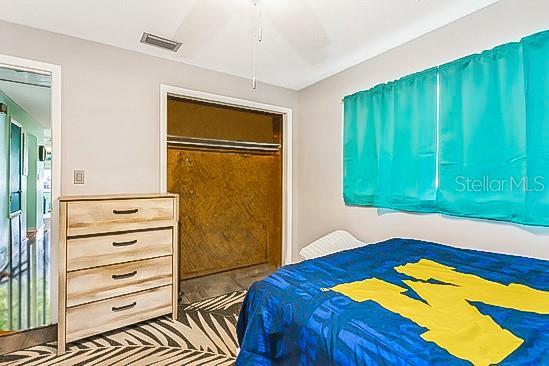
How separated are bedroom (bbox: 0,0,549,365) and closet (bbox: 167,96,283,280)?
0.57 meters

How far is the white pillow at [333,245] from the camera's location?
8.43ft

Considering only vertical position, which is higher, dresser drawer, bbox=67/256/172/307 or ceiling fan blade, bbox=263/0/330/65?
ceiling fan blade, bbox=263/0/330/65

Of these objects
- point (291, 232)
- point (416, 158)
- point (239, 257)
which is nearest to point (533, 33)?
point (416, 158)

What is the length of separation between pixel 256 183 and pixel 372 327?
3.05m

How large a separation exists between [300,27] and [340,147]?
121cm

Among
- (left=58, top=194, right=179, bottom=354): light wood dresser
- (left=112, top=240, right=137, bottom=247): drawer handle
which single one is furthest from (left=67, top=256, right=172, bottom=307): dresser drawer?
(left=112, top=240, right=137, bottom=247): drawer handle

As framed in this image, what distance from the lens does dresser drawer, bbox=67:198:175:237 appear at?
195cm

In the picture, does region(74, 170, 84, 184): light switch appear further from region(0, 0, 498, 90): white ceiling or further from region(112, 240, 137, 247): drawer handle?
region(0, 0, 498, 90): white ceiling

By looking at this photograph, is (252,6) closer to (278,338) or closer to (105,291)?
(278,338)

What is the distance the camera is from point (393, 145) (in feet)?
7.72

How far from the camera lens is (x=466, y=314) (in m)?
0.99

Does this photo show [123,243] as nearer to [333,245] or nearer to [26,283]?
[26,283]

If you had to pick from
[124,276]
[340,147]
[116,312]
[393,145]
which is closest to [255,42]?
[340,147]

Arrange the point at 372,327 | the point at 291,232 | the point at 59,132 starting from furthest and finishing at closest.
A: 1. the point at 291,232
2. the point at 59,132
3. the point at 372,327
